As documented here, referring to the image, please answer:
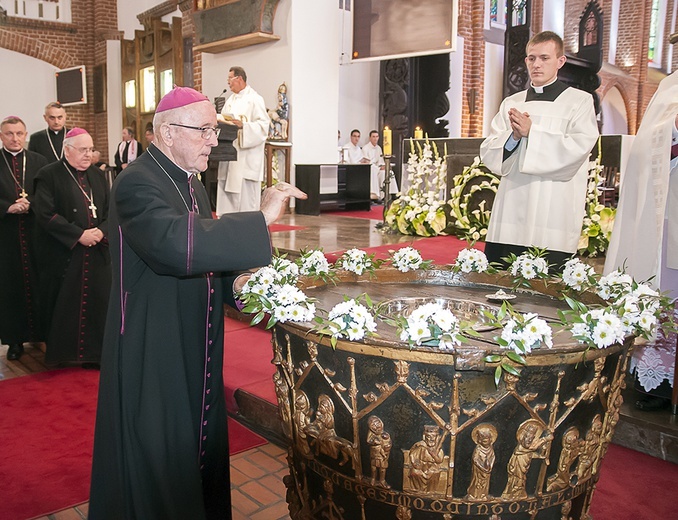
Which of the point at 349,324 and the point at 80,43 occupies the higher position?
the point at 80,43

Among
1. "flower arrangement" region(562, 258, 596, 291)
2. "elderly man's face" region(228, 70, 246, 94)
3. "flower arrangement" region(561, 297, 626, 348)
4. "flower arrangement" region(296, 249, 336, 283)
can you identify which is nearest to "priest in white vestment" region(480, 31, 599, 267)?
"flower arrangement" region(562, 258, 596, 291)

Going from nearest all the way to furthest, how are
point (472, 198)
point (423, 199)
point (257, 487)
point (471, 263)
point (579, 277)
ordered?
point (579, 277) < point (471, 263) < point (257, 487) < point (472, 198) < point (423, 199)

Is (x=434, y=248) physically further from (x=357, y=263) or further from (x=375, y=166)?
(x=375, y=166)

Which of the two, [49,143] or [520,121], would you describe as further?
[49,143]

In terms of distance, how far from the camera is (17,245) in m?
5.22

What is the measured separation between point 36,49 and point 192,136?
17.2 meters

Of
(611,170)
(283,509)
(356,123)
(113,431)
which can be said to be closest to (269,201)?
(113,431)

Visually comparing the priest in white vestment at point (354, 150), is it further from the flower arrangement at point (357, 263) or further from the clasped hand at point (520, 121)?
the flower arrangement at point (357, 263)

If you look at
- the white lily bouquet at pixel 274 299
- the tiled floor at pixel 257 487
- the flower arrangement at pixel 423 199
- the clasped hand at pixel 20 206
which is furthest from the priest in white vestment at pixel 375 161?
the white lily bouquet at pixel 274 299

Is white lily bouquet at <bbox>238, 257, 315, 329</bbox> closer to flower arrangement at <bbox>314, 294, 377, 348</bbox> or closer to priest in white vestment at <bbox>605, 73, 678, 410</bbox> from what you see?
flower arrangement at <bbox>314, 294, 377, 348</bbox>

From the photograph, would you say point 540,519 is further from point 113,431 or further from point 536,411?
point 113,431

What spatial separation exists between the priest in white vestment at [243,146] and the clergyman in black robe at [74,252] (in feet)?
10.6

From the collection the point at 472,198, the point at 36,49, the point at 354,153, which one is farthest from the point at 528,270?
the point at 36,49

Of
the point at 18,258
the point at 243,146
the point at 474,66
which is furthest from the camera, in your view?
the point at 474,66
